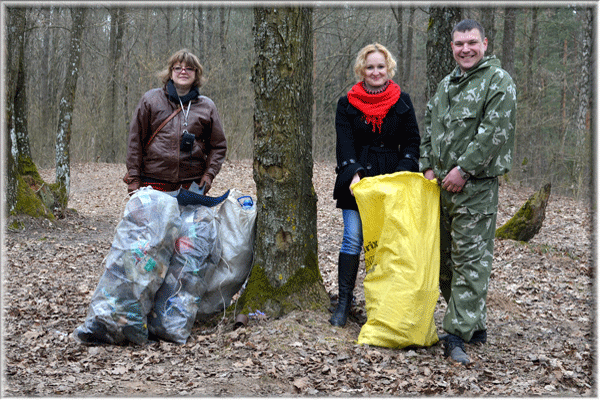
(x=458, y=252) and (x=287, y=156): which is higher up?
(x=287, y=156)

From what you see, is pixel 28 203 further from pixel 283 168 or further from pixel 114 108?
pixel 114 108

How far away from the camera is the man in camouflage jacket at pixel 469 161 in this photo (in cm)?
313

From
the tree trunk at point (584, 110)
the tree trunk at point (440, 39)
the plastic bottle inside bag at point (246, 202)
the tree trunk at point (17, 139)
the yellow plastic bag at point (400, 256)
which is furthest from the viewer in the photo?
the tree trunk at point (584, 110)

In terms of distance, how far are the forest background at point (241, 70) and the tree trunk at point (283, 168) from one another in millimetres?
12549

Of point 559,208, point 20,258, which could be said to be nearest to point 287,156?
point 20,258

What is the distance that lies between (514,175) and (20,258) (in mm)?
13065

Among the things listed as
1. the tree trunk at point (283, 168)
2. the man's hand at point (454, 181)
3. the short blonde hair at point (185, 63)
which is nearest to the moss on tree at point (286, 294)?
the tree trunk at point (283, 168)

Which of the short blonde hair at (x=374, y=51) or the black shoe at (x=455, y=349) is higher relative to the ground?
the short blonde hair at (x=374, y=51)

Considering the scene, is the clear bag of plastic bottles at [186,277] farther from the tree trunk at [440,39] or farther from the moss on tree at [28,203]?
the moss on tree at [28,203]

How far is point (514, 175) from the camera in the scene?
15.0m

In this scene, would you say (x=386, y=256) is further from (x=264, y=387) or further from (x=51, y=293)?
(x=51, y=293)

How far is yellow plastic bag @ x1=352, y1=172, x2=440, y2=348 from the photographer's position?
10.6 ft

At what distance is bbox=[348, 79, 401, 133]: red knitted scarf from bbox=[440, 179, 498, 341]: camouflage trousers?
65cm

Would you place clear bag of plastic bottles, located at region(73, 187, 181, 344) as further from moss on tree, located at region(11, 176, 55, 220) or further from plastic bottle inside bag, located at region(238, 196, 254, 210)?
moss on tree, located at region(11, 176, 55, 220)
